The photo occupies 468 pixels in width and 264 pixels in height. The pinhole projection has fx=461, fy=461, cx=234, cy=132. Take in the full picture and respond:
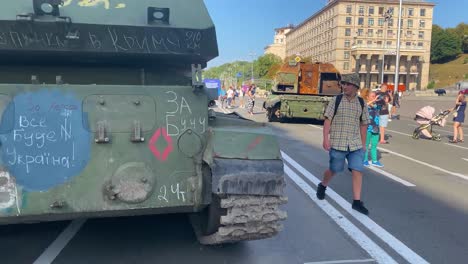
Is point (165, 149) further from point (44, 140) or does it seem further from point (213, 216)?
point (44, 140)

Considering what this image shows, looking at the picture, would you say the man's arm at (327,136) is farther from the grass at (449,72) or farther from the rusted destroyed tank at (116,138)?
the grass at (449,72)

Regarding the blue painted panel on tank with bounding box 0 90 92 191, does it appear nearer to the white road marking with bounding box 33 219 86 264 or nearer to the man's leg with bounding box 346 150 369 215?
the white road marking with bounding box 33 219 86 264

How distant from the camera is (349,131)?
19.2 feet

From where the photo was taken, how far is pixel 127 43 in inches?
167

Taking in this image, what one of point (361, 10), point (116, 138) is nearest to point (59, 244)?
point (116, 138)

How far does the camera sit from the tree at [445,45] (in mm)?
130875

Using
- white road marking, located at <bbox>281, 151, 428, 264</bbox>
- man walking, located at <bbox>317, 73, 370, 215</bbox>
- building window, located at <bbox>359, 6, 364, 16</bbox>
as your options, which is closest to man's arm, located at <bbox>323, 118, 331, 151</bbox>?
man walking, located at <bbox>317, 73, 370, 215</bbox>

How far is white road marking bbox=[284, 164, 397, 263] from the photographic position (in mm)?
4352

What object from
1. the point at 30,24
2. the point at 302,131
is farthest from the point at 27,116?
the point at 302,131

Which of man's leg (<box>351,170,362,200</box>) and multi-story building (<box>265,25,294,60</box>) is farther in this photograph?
multi-story building (<box>265,25,294,60</box>)

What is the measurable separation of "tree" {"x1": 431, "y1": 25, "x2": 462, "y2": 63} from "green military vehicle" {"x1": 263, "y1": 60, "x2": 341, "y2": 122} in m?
125

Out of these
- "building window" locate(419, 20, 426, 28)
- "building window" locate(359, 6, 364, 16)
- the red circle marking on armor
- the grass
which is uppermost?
"building window" locate(359, 6, 364, 16)

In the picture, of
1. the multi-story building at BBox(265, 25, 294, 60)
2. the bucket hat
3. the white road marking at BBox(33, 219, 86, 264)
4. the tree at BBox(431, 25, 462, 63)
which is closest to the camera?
the white road marking at BBox(33, 219, 86, 264)

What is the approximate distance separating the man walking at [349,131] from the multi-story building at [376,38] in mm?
114207
